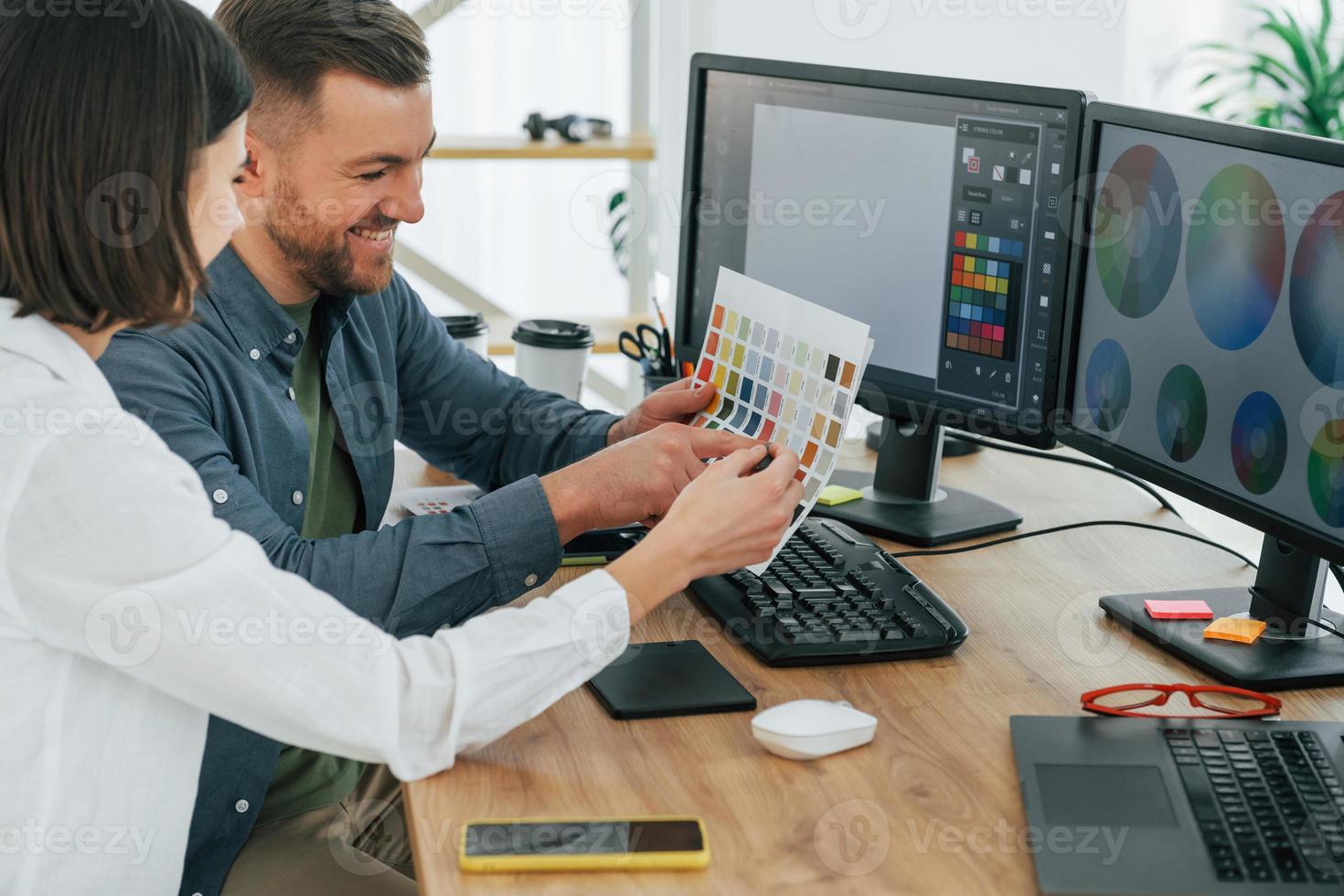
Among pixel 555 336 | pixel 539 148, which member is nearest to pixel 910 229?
pixel 555 336

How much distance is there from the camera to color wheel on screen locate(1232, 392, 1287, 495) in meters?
1.09

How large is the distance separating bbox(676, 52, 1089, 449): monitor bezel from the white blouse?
0.59 meters

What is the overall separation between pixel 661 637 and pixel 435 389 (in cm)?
56

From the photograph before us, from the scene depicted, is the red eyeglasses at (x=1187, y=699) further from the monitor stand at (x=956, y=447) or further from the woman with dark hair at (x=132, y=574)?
the monitor stand at (x=956, y=447)

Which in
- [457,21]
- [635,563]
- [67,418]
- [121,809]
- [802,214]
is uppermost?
[457,21]

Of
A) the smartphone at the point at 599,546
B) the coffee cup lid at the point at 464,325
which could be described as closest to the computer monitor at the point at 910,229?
the smartphone at the point at 599,546

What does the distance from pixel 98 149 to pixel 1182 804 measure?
0.83 metres

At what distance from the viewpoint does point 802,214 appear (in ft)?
4.99

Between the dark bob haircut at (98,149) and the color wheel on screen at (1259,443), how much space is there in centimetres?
85

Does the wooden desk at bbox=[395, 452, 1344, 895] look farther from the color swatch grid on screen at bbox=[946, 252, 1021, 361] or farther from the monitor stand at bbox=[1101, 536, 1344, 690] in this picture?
the color swatch grid on screen at bbox=[946, 252, 1021, 361]

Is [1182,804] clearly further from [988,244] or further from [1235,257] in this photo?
[988,244]

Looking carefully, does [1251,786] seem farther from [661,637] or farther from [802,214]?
[802,214]

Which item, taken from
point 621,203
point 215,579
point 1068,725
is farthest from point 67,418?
point 621,203

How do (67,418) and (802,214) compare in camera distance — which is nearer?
(67,418)
